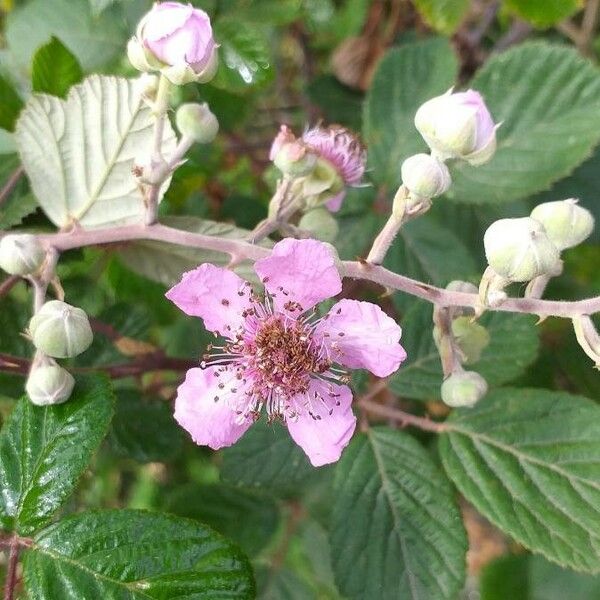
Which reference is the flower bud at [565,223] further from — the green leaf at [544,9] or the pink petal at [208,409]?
the green leaf at [544,9]

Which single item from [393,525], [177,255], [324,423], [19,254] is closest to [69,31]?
[177,255]

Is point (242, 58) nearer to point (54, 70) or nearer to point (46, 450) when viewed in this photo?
point (54, 70)

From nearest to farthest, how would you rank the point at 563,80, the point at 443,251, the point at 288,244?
1. the point at 288,244
2. the point at 563,80
3. the point at 443,251

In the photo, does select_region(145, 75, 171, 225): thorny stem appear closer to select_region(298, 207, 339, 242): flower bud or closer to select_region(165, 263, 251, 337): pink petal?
select_region(165, 263, 251, 337): pink petal

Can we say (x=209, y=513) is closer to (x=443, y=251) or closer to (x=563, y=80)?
(x=443, y=251)

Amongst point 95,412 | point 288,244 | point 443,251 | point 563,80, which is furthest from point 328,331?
point 563,80

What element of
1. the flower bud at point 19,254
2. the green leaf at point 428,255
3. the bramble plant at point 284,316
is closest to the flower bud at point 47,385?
the bramble plant at point 284,316

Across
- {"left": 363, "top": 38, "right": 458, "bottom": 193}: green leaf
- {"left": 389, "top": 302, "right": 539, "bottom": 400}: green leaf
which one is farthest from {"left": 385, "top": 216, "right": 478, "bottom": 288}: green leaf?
{"left": 389, "top": 302, "right": 539, "bottom": 400}: green leaf
